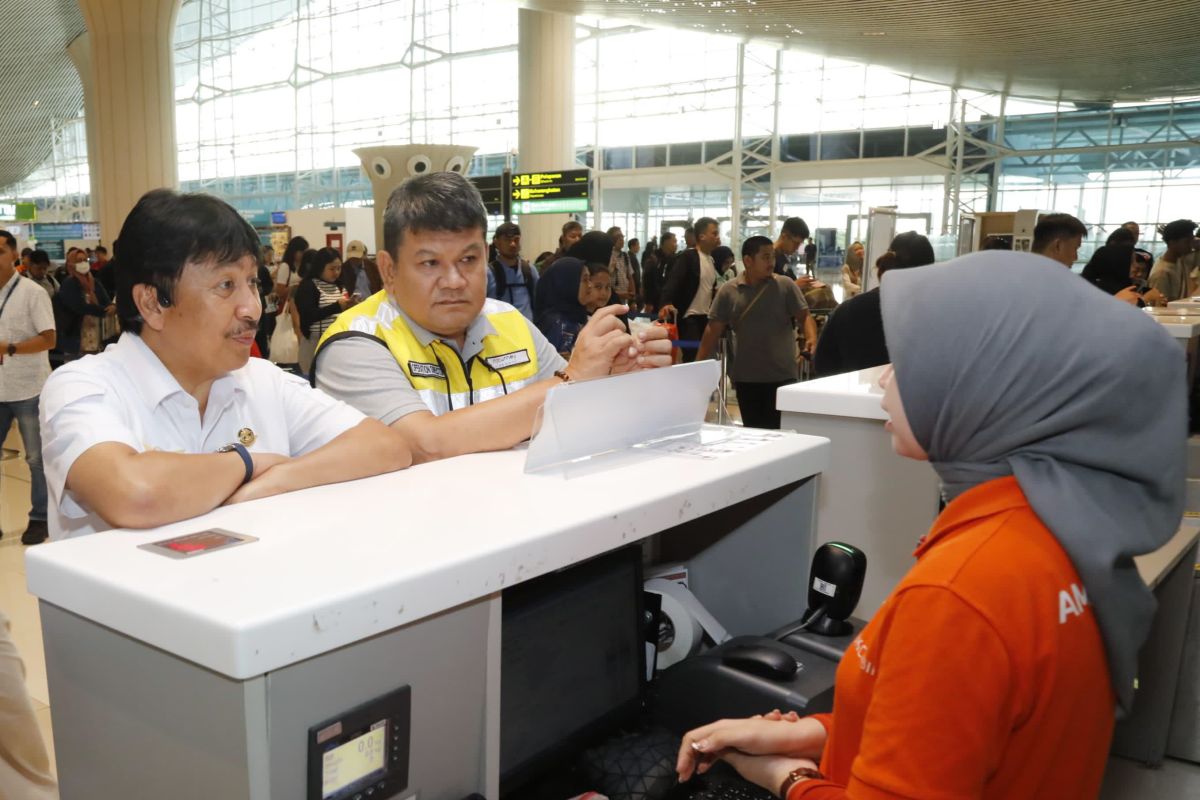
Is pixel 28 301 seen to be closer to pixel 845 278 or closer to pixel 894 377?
pixel 894 377

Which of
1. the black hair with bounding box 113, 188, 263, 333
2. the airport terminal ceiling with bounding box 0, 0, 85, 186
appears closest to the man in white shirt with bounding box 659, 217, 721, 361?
the black hair with bounding box 113, 188, 263, 333

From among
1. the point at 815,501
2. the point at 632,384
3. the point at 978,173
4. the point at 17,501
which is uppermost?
the point at 978,173

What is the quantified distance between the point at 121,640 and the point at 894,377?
0.88 m

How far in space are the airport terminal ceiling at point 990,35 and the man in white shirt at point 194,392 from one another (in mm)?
11320

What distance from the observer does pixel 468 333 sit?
227cm

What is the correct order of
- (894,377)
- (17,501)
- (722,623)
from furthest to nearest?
(17,501) → (722,623) → (894,377)

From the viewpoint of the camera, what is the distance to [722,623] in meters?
1.95

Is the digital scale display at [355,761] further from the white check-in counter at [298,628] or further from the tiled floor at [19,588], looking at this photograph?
the tiled floor at [19,588]

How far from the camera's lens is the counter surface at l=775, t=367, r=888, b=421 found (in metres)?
2.52

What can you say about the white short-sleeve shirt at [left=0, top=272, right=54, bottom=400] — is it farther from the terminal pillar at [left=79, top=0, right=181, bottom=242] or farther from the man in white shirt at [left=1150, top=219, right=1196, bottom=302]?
the terminal pillar at [left=79, top=0, right=181, bottom=242]

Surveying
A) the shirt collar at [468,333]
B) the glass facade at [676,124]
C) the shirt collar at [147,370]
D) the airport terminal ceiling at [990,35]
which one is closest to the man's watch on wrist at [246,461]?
the shirt collar at [147,370]

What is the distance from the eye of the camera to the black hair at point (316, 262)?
298 inches

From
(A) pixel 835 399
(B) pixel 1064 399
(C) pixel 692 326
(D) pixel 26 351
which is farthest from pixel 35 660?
(C) pixel 692 326

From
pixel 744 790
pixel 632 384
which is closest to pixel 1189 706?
pixel 744 790
